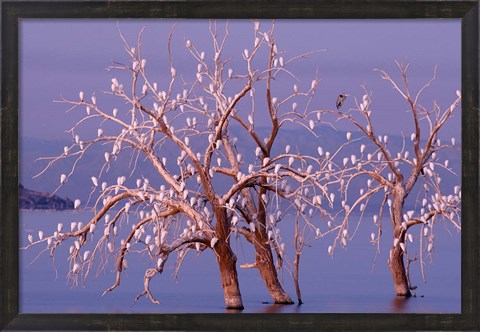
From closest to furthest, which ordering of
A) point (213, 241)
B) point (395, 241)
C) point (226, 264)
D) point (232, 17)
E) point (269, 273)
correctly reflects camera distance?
1. point (232, 17)
2. point (213, 241)
3. point (226, 264)
4. point (269, 273)
5. point (395, 241)

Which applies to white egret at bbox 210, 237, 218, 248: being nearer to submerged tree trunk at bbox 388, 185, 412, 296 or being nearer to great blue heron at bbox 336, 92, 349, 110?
great blue heron at bbox 336, 92, 349, 110

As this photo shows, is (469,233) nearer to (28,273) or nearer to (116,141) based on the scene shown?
(116,141)

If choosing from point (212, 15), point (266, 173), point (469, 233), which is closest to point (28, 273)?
point (266, 173)

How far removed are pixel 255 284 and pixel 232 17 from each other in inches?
Result: 114

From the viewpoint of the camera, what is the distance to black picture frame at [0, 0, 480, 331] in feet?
27.8

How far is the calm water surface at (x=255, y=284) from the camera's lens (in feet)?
31.7

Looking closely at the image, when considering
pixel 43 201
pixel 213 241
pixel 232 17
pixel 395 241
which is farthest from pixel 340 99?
pixel 43 201

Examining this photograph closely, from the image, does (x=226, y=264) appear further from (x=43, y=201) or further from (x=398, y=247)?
(x=398, y=247)

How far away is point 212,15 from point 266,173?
1.45 m

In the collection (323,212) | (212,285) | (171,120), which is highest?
(171,120)

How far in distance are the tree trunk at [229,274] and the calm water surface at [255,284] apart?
8cm

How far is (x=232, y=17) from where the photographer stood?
846cm

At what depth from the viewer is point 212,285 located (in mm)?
10234

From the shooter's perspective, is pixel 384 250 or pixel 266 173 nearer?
pixel 266 173
